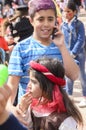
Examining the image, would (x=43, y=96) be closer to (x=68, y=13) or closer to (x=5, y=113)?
(x=5, y=113)

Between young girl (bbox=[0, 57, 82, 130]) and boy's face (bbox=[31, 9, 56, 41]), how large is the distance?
31cm

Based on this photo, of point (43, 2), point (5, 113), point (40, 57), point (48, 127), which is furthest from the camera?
point (43, 2)

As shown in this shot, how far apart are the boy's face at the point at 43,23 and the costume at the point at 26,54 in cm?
6

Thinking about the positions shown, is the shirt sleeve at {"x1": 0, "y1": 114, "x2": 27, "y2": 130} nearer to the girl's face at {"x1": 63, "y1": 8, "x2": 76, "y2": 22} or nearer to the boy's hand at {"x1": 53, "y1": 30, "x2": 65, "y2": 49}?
the boy's hand at {"x1": 53, "y1": 30, "x2": 65, "y2": 49}

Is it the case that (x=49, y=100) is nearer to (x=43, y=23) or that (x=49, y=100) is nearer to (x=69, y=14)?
(x=43, y=23)

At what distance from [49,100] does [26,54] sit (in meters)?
0.39

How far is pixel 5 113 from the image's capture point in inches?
46.1

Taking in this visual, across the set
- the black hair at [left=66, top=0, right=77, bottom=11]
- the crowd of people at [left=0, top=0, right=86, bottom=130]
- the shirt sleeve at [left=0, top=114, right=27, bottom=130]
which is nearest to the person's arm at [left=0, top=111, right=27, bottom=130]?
the shirt sleeve at [left=0, top=114, right=27, bottom=130]

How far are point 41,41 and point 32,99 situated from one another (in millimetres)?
479

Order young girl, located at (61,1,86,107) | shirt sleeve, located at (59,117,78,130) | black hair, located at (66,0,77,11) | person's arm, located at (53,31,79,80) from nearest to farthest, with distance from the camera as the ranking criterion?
shirt sleeve, located at (59,117,78,130), person's arm, located at (53,31,79,80), young girl, located at (61,1,86,107), black hair, located at (66,0,77,11)

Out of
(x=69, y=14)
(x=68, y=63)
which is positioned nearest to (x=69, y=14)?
(x=69, y=14)

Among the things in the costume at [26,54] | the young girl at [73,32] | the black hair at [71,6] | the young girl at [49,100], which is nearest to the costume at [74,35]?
the young girl at [73,32]

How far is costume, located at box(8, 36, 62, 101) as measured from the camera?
8.43ft

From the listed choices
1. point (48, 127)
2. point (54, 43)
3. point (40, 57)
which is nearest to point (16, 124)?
point (48, 127)
